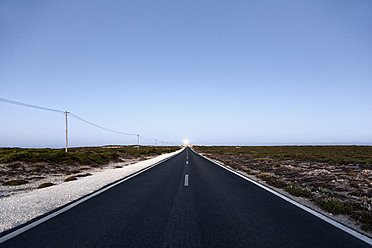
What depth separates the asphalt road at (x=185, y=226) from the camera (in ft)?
11.6

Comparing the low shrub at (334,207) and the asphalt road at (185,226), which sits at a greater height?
the asphalt road at (185,226)

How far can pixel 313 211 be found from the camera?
533cm

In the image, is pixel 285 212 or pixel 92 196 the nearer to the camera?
pixel 285 212

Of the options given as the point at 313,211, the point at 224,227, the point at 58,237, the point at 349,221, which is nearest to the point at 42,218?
the point at 58,237

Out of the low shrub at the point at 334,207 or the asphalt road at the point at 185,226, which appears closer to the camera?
the asphalt road at the point at 185,226

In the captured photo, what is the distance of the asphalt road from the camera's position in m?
3.55

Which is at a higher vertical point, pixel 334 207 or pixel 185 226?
pixel 185 226

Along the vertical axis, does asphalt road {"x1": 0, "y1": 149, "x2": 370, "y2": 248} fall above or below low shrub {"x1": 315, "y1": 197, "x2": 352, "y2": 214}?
above

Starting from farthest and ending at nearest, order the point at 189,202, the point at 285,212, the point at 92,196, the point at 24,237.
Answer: the point at 92,196
the point at 189,202
the point at 285,212
the point at 24,237

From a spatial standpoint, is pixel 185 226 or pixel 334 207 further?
pixel 334 207

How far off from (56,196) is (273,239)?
697 centimetres

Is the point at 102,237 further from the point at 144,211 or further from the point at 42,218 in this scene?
the point at 42,218

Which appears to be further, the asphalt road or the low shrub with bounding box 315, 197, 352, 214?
the low shrub with bounding box 315, 197, 352, 214

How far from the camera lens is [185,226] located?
Answer: 13.9 ft
